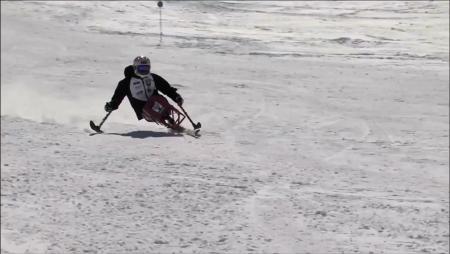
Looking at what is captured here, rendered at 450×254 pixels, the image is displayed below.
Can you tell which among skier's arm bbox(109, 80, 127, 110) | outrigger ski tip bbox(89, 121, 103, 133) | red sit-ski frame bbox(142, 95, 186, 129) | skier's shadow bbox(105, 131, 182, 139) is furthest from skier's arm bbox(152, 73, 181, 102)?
outrigger ski tip bbox(89, 121, 103, 133)

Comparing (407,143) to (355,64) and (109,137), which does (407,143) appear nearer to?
(109,137)

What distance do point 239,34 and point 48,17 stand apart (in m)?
7.18

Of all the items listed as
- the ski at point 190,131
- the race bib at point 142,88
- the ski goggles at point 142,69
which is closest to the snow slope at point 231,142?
the ski at point 190,131

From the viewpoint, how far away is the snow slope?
26.1 ft

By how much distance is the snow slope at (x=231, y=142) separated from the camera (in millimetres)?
7969

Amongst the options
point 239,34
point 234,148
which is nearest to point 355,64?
point 239,34

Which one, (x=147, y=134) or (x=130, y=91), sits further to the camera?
(x=147, y=134)

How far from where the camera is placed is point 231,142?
40.2ft

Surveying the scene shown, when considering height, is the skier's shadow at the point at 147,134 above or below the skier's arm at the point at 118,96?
below

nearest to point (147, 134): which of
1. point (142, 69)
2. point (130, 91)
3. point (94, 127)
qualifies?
point (130, 91)

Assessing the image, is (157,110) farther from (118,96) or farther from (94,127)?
(94,127)

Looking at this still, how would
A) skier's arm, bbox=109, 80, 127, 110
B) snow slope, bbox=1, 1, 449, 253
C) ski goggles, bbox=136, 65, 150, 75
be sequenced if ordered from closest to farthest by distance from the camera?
snow slope, bbox=1, 1, 449, 253 → ski goggles, bbox=136, 65, 150, 75 → skier's arm, bbox=109, 80, 127, 110

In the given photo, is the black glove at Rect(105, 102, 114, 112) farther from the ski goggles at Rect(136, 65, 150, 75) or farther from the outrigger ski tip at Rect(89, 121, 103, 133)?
the ski goggles at Rect(136, 65, 150, 75)

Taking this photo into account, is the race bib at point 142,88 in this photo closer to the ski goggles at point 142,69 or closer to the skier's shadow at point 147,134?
the ski goggles at point 142,69
